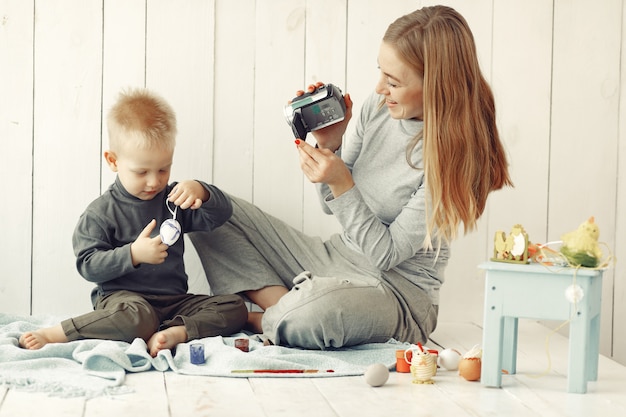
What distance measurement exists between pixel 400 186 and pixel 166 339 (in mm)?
517

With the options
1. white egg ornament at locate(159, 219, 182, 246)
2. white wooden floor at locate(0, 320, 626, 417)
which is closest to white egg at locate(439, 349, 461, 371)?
white wooden floor at locate(0, 320, 626, 417)

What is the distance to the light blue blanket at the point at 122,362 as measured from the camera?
52.2 inches

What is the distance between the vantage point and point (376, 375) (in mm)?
1357

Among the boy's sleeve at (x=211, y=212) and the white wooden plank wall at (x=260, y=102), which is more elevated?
the white wooden plank wall at (x=260, y=102)

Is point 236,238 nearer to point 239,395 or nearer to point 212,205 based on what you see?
point 212,205

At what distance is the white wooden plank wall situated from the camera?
189 centimetres

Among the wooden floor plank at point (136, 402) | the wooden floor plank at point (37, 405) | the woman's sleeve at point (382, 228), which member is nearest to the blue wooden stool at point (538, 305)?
the woman's sleeve at point (382, 228)

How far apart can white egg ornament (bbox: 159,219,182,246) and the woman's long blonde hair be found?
478 mm

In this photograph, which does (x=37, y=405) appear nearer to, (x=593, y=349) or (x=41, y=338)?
(x=41, y=338)

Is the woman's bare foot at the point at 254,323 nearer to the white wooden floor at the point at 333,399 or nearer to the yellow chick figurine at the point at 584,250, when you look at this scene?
the white wooden floor at the point at 333,399

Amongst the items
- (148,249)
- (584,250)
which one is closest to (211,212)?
(148,249)

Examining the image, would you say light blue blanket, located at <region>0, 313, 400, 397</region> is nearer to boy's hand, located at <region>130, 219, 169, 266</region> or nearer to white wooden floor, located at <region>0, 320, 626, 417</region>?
white wooden floor, located at <region>0, 320, 626, 417</region>

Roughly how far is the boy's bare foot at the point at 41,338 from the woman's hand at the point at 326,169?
53 centimetres

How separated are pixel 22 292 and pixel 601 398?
4.09ft
